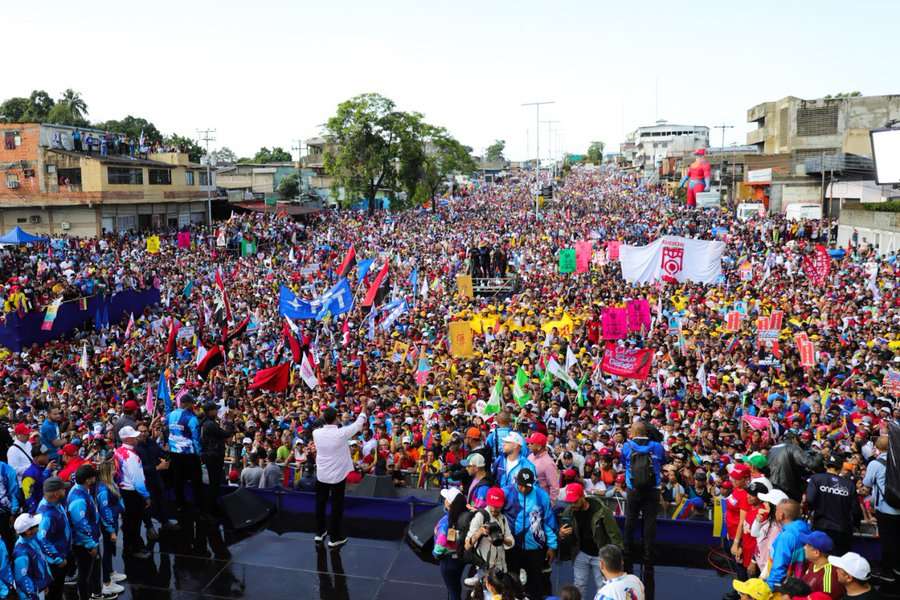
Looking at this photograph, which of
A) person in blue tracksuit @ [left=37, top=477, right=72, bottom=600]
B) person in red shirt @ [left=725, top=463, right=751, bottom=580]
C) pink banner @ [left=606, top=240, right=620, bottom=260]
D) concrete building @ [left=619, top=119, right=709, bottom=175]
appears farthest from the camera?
concrete building @ [left=619, top=119, right=709, bottom=175]

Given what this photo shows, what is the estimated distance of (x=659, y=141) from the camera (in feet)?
443

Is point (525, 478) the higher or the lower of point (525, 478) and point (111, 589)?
the higher

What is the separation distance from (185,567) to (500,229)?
112 feet

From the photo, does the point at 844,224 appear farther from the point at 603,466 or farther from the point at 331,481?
the point at 331,481

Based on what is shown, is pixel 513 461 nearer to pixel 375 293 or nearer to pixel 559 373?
pixel 559 373

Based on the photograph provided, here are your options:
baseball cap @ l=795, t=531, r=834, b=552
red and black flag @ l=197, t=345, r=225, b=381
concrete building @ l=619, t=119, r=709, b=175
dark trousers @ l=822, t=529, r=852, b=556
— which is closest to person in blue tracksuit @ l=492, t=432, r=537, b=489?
baseball cap @ l=795, t=531, r=834, b=552

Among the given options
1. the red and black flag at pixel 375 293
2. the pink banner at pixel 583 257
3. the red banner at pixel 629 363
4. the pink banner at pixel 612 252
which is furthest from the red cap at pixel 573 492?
the pink banner at pixel 612 252

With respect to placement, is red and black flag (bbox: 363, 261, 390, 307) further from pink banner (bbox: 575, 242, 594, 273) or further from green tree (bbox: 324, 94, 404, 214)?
green tree (bbox: 324, 94, 404, 214)

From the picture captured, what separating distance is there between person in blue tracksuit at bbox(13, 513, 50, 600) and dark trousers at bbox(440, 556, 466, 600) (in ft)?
9.17

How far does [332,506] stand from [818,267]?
17161 millimetres

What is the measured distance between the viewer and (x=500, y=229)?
39.7 meters

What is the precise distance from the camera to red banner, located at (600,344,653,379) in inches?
504

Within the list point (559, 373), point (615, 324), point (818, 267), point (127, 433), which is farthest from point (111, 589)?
point (818, 267)

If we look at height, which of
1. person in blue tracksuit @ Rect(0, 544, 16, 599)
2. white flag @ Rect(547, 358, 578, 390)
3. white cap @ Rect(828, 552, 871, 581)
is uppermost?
white cap @ Rect(828, 552, 871, 581)
